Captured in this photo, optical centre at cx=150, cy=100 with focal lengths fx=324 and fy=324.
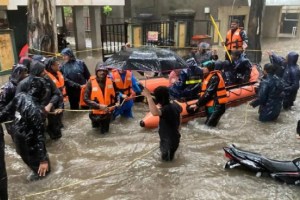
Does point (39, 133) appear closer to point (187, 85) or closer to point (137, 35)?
point (187, 85)

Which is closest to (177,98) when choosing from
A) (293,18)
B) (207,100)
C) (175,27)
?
(207,100)

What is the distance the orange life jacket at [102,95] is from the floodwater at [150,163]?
670 millimetres

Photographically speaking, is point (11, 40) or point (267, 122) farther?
point (11, 40)

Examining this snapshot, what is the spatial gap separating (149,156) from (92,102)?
1421mm

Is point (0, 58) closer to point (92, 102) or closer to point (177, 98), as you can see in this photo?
point (92, 102)

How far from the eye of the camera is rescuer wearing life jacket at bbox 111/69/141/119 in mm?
6396

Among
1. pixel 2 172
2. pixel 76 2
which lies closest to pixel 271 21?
pixel 76 2

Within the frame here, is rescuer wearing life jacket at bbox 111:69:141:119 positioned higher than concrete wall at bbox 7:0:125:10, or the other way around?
concrete wall at bbox 7:0:125:10

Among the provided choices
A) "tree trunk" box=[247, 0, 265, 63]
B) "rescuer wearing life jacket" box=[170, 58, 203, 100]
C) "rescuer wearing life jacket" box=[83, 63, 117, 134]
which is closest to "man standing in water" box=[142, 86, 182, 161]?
"rescuer wearing life jacket" box=[83, 63, 117, 134]

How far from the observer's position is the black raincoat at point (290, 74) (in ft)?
23.2

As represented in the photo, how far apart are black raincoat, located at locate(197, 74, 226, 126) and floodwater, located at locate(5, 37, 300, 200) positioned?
0.20 metres

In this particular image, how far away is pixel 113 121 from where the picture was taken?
6773mm

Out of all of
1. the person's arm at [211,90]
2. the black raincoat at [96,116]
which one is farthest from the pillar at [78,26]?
the person's arm at [211,90]

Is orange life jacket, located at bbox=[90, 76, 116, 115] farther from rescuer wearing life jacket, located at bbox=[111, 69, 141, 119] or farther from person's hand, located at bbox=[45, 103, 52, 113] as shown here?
person's hand, located at bbox=[45, 103, 52, 113]
